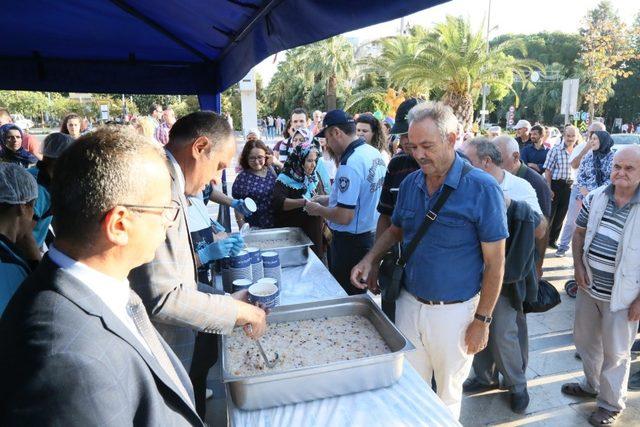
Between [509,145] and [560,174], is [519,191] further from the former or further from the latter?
[560,174]

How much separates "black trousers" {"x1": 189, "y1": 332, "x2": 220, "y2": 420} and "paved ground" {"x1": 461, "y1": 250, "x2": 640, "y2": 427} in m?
1.61

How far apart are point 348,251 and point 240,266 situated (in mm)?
1283

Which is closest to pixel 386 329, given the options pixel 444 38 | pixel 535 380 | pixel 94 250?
pixel 94 250

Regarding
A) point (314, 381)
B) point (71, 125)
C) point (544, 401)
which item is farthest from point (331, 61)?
point (314, 381)

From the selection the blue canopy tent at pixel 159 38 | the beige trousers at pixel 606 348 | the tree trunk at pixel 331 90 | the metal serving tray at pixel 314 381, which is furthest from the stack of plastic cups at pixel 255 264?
the tree trunk at pixel 331 90

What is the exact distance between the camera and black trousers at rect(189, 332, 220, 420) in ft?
6.55

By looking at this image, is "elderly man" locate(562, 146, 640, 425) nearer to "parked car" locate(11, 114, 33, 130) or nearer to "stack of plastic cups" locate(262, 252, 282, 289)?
"stack of plastic cups" locate(262, 252, 282, 289)

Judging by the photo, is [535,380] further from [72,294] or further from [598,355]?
[72,294]

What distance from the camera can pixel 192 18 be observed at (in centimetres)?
249

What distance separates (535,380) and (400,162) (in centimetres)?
188

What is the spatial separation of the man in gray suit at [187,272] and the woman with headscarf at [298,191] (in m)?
1.83

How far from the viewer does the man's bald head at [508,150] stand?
3.08 metres

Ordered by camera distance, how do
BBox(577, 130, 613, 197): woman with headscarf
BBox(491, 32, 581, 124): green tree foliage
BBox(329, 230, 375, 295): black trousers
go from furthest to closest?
BBox(491, 32, 581, 124): green tree foliage < BBox(577, 130, 613, 197): woman with headscarf < BBox(329, 230, 375, 295): black trousers

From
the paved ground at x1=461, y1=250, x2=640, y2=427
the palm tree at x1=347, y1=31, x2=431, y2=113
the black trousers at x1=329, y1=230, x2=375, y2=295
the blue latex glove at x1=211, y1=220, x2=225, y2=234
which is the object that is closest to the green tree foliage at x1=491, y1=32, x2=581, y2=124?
the palm tree at x1=347, y1=31, x2=431, y2=113
